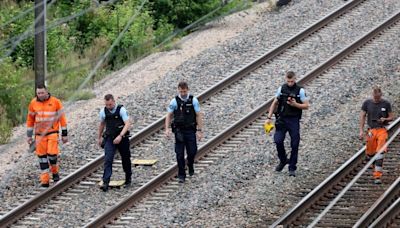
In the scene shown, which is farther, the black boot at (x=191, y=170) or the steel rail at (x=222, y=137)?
the black boot at (x=191, y=170)

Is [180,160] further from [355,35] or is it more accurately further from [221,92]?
[355,35]

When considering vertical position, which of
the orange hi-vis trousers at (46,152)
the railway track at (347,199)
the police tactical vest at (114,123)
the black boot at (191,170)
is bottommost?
the railway track at (347,199)

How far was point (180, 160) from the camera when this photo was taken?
718 inches

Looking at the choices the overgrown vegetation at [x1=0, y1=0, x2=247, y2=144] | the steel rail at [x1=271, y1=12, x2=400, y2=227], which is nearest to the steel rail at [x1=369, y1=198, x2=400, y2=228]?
the steel rail at [x1=271, y1=12, x2=400, y2=227]

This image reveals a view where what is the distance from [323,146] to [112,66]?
26.7 ft

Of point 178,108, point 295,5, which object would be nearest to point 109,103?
point 178,108

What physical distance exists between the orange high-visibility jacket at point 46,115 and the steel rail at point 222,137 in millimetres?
1648

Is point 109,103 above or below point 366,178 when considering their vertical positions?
above

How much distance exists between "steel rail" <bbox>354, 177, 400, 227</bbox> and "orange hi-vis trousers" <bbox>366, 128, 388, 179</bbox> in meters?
0.43

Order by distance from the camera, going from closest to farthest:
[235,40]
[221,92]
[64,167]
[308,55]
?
[64,167]
[221,92]
[308,55]
[235,40]

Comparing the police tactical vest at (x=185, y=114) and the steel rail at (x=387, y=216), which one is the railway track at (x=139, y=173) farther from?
the steel rail at (x=387, y=216)

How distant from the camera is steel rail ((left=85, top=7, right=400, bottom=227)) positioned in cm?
1709

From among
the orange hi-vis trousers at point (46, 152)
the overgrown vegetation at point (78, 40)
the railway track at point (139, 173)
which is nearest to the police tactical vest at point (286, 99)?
the railway track at point (139, 173)

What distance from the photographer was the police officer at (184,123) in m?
18.1
